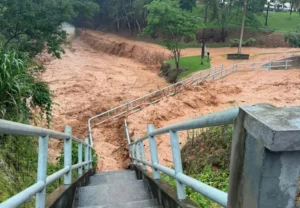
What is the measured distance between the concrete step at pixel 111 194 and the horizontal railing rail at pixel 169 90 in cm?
994

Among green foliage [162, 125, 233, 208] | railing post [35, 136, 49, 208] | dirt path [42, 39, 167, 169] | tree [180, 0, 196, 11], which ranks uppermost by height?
tree [180, 0, 196, 11]

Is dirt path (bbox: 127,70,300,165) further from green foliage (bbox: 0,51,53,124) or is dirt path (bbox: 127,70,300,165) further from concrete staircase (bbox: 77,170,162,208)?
concrete staircase (bbox: 77,170,162,208)

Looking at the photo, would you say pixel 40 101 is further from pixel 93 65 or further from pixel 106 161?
pixel 93 65

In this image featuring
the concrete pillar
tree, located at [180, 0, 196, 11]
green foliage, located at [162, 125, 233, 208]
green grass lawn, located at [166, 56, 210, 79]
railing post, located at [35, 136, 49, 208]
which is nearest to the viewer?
the concrete pillar

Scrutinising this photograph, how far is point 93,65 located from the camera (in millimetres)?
36031

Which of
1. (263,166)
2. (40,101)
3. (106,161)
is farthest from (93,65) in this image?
(263,166)

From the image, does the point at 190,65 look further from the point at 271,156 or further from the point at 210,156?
the point at 271,156

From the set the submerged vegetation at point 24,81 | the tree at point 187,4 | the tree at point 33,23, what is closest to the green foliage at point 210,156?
the submerged vegetation at point 24,81

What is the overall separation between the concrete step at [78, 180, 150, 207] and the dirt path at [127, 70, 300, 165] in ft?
27.5

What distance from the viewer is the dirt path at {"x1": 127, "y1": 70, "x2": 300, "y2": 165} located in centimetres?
1717

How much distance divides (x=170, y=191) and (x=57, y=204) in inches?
43.5

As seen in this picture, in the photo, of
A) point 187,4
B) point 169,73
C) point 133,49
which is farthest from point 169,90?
point 187,4

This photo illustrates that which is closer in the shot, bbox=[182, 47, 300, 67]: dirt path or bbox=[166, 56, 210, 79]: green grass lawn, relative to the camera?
bbox=[166, 56, 210, 79]: green grass lawn

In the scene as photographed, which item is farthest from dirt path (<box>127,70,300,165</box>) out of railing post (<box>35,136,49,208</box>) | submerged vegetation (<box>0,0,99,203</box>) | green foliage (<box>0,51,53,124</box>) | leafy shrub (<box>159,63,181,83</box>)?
railing post (<box>35,136,49,208</box>)
